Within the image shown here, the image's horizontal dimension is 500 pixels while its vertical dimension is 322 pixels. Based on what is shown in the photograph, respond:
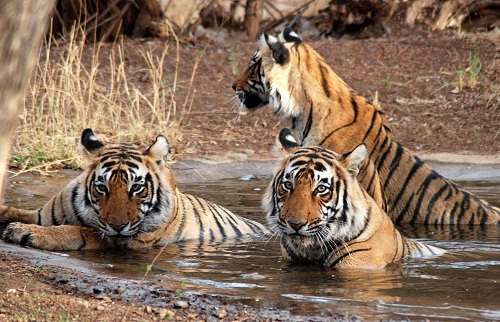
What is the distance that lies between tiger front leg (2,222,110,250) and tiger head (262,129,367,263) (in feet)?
3.92

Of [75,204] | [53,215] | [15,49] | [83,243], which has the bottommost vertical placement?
[83,243]

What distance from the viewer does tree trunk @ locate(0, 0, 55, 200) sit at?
263 centimetres

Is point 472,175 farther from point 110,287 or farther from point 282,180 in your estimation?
point 110,287

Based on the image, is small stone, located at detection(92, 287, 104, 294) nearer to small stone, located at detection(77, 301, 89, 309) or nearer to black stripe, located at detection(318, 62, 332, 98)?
small stone, located at detection(77, 301, 89, 309)

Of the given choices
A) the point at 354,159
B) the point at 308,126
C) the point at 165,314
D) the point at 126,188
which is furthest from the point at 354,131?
the point at 165,314

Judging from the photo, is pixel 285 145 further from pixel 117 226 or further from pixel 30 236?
pixel 30 236

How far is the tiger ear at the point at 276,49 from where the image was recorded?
7.59 m

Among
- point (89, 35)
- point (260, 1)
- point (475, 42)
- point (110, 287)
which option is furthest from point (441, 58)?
point (110, 287)

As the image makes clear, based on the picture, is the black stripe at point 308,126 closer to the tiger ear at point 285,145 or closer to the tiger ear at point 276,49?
the tiger ear at point 276,49

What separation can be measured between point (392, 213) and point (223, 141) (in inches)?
134

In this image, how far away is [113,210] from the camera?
19.2 ft

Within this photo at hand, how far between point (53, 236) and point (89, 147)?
→ 72 centimetres

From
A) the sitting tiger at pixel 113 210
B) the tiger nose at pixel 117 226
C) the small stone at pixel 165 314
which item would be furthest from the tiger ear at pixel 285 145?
the small stone at pixel 165 314

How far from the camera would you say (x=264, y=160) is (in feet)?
32.5
